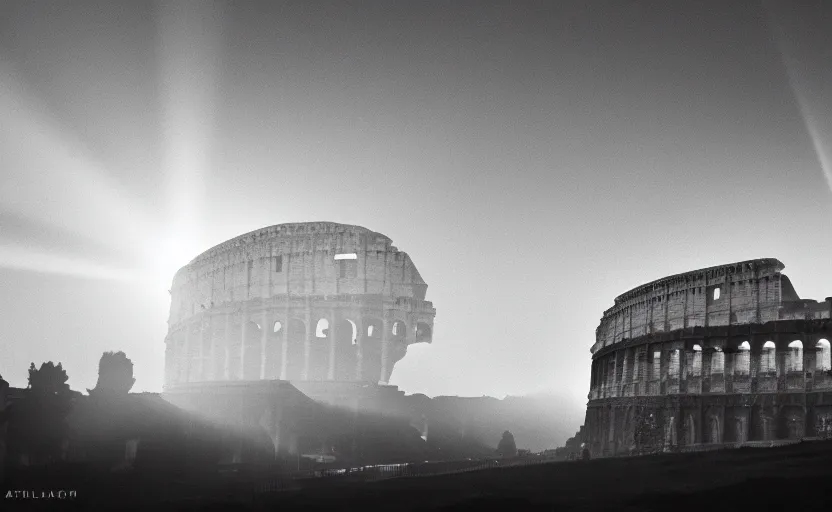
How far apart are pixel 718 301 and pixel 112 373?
2633 centimetres

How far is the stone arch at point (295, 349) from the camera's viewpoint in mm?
57656

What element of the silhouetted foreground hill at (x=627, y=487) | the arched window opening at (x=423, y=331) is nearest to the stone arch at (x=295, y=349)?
the arched window opening at (x=423, y=331)

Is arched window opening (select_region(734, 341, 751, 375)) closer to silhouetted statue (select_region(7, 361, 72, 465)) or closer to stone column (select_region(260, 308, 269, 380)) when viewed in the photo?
silhouetted statue (select_region(7, 361, 72, 465))

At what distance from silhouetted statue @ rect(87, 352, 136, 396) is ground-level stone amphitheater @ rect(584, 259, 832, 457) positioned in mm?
21035

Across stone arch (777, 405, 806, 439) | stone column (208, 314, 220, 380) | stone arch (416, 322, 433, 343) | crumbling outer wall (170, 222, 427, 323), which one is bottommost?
stone arch (777, 405, 806, 439)

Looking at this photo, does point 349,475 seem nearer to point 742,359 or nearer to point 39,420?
point 39,420

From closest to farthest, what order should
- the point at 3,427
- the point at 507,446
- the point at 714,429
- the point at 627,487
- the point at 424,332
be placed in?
the point at 627,487 → the point at 3,427 → the point at 714,429 → the point at 507,446 → the point at 424,332

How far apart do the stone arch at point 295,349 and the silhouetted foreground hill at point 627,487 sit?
34533 millimetres

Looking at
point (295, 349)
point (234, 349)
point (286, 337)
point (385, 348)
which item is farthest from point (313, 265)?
point (234, 349)

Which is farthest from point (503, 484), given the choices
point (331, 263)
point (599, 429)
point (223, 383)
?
point (331, 263)

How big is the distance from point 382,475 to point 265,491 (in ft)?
17.9

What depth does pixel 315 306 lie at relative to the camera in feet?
185

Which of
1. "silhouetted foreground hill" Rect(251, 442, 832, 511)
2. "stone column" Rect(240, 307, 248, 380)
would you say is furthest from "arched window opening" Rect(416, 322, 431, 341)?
"silhouetted foreground hill" Rect(251, 442, 832, 511)

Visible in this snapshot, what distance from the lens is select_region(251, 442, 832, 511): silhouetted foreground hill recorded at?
595 inches
